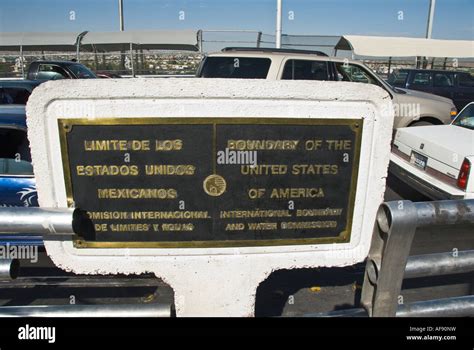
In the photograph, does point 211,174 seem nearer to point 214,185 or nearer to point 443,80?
point 214,185

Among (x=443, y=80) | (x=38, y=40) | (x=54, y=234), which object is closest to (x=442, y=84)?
(x=443, y=80)

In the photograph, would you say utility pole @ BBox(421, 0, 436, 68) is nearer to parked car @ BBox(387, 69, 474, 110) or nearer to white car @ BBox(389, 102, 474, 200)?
parked car @ BBox(387, 69, 474, 110)

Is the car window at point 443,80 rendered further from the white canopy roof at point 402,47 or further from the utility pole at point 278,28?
the utility pole at point 278,28

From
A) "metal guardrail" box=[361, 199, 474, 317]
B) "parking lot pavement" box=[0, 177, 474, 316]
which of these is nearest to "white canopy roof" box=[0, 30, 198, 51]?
"parking lot pavement" box=[0, 177, 474, 316]

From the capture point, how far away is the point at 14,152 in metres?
3.92

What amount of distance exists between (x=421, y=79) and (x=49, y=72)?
39.3 ft

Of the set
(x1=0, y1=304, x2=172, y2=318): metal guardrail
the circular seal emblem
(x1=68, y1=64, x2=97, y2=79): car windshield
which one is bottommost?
(x1=0, y1=304, x2=172, y2=318): metal guardrail

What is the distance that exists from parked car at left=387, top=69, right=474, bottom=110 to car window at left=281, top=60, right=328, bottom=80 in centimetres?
678

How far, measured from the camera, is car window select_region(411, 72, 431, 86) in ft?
42.8

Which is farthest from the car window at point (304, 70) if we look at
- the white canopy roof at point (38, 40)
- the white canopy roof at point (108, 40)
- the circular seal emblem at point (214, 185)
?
the white canopy roof at point (38, 40)

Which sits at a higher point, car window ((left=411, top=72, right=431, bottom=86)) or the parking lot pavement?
car window ((left=411, top=72, right=431, bottom=86))

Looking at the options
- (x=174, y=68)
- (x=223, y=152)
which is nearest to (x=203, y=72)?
(x=223, y=152)
